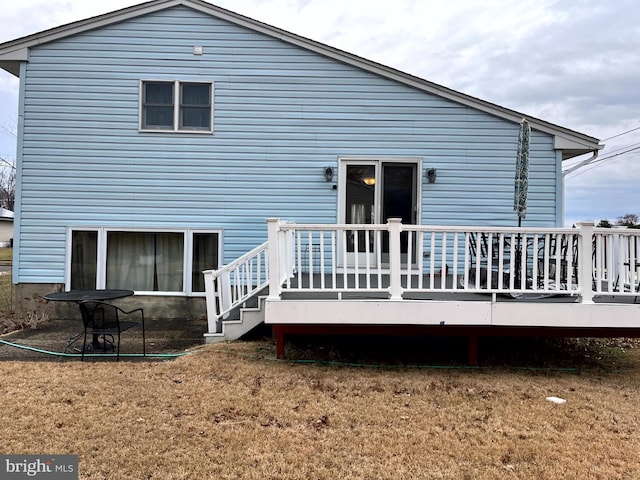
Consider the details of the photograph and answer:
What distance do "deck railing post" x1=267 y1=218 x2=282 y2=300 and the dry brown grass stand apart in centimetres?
Answer: 88

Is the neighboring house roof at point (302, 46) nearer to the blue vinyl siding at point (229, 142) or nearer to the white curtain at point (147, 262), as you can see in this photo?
the blue vinyl siding at point (229, 142)

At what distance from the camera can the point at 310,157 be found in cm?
787

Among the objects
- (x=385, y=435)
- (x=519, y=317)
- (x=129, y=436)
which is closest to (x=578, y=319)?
(x=519, y=317)

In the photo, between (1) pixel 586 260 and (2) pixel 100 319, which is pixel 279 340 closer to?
(2) pixel 100 319

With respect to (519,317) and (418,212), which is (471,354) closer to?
(519,317)

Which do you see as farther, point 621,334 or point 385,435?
point 621,334

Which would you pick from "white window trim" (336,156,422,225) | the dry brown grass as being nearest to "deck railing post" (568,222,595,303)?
the dry brown grass

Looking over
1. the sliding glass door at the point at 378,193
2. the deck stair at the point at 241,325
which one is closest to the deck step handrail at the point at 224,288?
the deck stair at the point at 241,325

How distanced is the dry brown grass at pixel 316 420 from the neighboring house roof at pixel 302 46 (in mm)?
4269

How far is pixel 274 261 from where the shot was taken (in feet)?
16.2

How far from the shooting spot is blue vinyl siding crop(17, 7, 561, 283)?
306 inches

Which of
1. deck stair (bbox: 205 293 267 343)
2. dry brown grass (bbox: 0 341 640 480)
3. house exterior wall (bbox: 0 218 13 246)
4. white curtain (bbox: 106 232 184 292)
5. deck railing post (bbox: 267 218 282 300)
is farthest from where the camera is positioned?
house exterior wall (bbox: 0 218 13 246)

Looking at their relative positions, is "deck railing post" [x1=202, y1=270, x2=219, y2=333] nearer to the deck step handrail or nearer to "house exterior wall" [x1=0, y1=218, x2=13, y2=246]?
the deck step handrail

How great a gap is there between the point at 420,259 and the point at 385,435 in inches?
84.6
